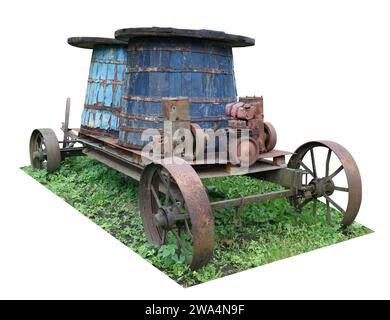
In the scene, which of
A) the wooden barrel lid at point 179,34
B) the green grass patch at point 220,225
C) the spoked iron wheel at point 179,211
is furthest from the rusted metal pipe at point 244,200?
the wooden barrel lid at point 179,34

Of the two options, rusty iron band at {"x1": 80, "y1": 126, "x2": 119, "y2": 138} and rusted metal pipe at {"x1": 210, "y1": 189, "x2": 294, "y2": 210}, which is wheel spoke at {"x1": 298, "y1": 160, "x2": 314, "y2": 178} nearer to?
rusted metal pipe at {"x1": 210, "y1": 189, "x2": 294, "y2": 210}

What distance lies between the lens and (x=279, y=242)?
5.03m

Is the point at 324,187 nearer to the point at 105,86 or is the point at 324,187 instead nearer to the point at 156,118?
the point at 156,118

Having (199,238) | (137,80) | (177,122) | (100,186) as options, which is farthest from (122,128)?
(199,238)

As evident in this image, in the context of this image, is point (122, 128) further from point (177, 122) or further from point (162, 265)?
point (162, 265)

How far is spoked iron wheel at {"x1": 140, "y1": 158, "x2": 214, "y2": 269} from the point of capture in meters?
4.08

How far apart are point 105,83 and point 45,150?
1749mm

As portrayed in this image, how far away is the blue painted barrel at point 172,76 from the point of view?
5320mm

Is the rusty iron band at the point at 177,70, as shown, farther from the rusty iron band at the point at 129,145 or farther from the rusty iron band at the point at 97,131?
the rusty iron band at the point at 97,131

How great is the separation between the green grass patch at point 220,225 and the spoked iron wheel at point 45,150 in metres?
0.24

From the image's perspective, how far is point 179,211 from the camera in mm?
4477

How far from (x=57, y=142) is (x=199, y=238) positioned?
4830 millimetres

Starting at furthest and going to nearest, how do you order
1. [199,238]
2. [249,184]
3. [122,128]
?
[249,184]
[122,128]
[199,238]

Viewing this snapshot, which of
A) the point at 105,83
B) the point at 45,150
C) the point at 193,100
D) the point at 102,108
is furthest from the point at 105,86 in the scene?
the point at 193,100
